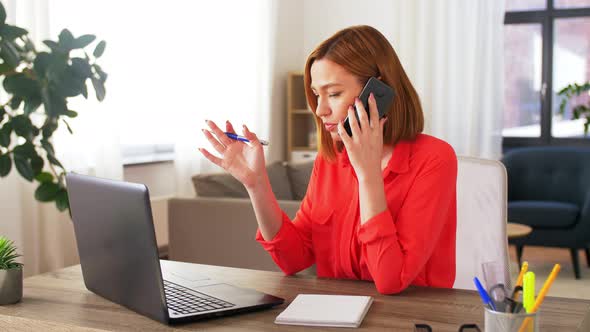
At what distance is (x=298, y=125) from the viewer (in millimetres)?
6449

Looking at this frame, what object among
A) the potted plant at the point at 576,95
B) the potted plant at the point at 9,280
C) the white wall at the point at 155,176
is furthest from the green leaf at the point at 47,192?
the potted plant at the point at 576,95

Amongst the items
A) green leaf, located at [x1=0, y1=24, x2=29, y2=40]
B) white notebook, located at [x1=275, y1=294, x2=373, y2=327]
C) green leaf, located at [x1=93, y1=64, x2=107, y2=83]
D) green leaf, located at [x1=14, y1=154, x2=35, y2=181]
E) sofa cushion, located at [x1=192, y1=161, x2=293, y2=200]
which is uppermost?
green leaf, located at [x1=0, y1=24, x2=29, y2=40]

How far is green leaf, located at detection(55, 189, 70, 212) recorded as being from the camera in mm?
1767

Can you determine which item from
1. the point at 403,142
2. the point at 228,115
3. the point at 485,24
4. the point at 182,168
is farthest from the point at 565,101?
the point at 403,142

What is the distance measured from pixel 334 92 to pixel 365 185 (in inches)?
9.8

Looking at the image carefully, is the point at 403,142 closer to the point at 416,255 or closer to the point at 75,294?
the point at 416,255

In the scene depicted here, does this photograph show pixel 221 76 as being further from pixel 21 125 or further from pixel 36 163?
pixel 21 125

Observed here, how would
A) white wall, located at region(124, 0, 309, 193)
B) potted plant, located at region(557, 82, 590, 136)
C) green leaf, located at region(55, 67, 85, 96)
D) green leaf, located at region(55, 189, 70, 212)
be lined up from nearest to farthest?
green leaf, located at region(55, 67, 85, 96), green leaf, located at region(55, 189, 70, 212), potted plant, located at region(557, 82, 590, 136), white wall, located at region(124, 0, 309, 193)

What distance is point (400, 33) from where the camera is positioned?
6.28m

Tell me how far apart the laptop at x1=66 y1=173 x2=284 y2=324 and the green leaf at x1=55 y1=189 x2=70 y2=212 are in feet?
1.07

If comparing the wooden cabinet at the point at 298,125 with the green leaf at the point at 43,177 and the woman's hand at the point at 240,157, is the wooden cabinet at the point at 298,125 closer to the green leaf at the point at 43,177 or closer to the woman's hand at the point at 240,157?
the green leaf at the point at 43,177

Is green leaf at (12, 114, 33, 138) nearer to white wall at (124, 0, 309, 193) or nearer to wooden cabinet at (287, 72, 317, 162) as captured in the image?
white wall at (124, 0, 309, 193)

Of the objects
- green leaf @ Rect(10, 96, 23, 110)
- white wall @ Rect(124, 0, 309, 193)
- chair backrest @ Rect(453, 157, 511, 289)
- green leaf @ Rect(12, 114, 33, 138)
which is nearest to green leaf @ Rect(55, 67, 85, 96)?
green leaf @ Rect(10, 96, 23, 110)

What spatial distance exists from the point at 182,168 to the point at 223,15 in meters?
1.18
